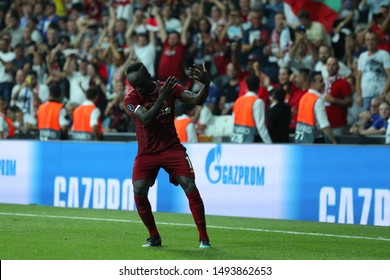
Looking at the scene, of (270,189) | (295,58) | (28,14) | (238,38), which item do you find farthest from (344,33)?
(28,14)

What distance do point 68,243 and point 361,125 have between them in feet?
26.1

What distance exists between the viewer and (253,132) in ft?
60.0

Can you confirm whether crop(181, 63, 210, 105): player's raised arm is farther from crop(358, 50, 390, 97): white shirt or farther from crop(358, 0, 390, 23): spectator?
crop(358, 0, 390, 23): spectator

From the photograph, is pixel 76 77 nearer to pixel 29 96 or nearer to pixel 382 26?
pixel 29 96

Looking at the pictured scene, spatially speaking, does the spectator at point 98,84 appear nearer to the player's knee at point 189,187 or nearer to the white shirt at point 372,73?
the white shirt at point 372,73

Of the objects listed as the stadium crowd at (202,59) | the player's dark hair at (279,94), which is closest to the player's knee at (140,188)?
the stadium crowd at (202,59)

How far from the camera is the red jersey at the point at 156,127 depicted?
11.8 meters

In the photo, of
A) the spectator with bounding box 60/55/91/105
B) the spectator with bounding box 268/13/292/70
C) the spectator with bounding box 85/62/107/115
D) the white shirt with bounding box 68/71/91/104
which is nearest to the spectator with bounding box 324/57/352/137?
the spectator with bounding box 268/13/292/70

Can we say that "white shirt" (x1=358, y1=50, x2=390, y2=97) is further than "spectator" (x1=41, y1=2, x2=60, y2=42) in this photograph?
No

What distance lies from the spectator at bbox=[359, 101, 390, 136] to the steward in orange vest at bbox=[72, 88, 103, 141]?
5.27 metres

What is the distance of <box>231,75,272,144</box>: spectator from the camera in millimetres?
18031

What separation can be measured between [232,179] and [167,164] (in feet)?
17.0

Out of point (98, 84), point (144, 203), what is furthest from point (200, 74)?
point (98, 84)

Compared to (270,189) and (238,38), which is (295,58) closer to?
(238,38)
